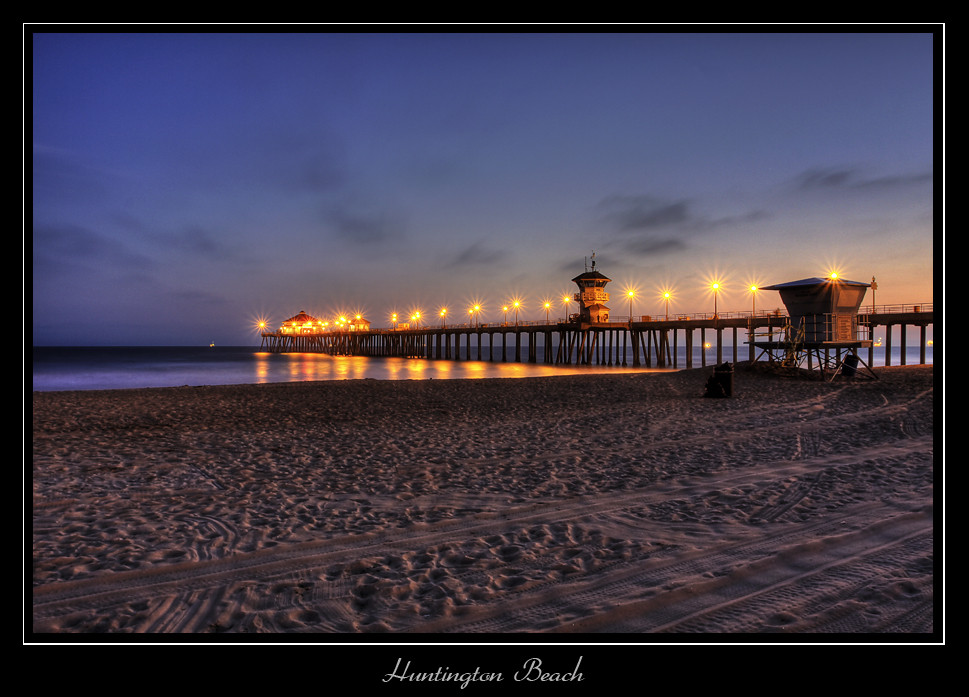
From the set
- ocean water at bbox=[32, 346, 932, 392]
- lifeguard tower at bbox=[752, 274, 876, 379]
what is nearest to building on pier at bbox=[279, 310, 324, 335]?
ocean water at bbox=[32, 346, 932, 392]

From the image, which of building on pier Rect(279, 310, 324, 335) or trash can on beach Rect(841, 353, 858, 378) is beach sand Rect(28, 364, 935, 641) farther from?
building on pier Rect(279, 310, 324, 335)

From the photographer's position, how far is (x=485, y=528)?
4.14 metres

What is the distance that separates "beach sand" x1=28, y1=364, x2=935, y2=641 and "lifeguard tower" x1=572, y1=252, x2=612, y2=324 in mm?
41573

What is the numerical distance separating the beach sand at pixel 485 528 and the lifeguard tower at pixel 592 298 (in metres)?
41.6

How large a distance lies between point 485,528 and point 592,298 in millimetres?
49520

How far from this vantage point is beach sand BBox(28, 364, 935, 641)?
268 centimetres

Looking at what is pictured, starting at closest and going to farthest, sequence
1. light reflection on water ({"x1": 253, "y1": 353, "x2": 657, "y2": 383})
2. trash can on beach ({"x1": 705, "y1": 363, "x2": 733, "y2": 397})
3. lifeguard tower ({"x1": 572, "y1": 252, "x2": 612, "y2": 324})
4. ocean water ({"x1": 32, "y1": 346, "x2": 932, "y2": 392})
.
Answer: trash can on beach ({"x1": 705, "y1": 363, "x2": 733, "y2": 397}) < ocean water ({"x1": 32, "y1": 346, "x2": 932, "y2": 392}) < light reflection on water ({"x1": 253, "y1": 353, "x2": 657, "y2": 383}) < lifeguard tower ({"x1": 572, "y1": 252, "x2": 612, "y2": 324})

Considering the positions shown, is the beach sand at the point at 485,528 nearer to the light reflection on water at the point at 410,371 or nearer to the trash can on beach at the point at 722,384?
the trash can on beach at the point at 722,384

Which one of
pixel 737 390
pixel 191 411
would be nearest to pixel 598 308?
pixel 737 390

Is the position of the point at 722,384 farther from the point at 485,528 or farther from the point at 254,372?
the point at 254,372

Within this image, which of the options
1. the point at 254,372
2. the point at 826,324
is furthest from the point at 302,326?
the point at 826,324

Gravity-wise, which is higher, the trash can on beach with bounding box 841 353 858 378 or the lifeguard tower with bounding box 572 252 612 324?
the lifeguard tower with bounding box 572 252 612 324
